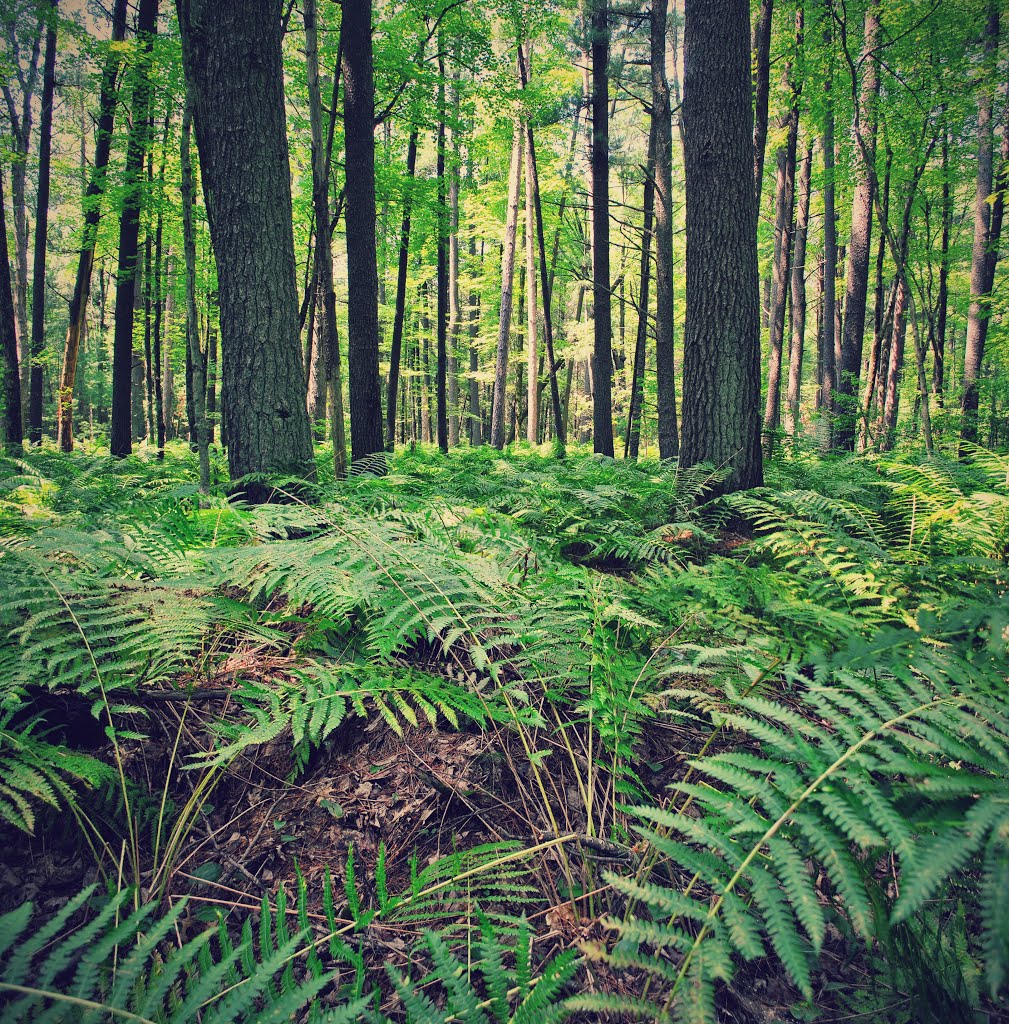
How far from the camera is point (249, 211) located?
408cm

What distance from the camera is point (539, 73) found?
13.0 metres

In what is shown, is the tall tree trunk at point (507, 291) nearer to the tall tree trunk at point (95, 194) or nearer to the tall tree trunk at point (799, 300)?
the tall tree trunk at point (799, 300)

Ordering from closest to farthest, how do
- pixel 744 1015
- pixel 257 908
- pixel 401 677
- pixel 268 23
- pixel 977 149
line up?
1. pixel 744 1015
2. pixel 257 908
3. pixel 401 677
4. pixel 268 23
5. pixel 977 149

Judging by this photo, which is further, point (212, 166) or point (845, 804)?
point (212, 166)

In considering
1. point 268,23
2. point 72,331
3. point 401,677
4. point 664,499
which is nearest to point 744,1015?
point 401,677

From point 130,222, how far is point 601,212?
8993 mm

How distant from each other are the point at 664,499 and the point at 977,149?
15.7 meters

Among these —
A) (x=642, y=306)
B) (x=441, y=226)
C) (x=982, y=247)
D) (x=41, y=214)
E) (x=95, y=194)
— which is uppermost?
(x=41, y=214)

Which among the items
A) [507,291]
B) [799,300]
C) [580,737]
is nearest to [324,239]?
[580,737]

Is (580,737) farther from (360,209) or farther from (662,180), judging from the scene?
(662,180)

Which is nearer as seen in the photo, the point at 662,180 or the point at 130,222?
the point at 662,180

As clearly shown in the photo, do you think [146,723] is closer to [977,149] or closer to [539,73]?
[539,73]

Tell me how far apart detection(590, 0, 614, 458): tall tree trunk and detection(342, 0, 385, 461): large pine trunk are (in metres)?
4.36

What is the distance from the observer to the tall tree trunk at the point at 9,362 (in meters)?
8.20
